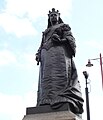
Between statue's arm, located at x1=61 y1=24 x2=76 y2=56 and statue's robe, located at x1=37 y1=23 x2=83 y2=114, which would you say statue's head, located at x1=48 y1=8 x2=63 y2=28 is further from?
statue's arm, located at x1=61 y1=24 x2=76 y2=56

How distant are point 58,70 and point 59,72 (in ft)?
0.29

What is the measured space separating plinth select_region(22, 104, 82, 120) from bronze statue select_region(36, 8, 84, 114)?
17 cm

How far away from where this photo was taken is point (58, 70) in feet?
40.5

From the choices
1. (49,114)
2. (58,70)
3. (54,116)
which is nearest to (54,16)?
(58,70)

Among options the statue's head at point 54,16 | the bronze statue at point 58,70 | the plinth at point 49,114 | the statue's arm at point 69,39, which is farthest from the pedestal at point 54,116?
the statue's head at point 54,16

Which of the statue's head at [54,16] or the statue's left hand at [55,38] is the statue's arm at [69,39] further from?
the statue's head at [54,16]

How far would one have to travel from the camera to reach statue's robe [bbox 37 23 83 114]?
38.4 ft

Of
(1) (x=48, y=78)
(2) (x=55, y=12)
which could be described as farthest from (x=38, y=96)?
(2) (x=55, y=12)

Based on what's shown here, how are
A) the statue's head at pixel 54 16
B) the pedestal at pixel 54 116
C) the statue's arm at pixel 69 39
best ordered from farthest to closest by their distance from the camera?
the statue's head at pixel 54 16, the statue's arm at pixel 69 39, the pedestal at pixel 54 116

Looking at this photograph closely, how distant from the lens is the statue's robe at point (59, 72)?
461 inches

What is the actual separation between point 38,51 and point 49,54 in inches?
39.2

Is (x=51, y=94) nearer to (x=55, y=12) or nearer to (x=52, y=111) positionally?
(x=52, y=111)

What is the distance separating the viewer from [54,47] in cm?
1284

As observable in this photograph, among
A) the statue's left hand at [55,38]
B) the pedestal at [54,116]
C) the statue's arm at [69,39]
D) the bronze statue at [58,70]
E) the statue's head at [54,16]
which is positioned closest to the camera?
the pedestal at [54,116]
